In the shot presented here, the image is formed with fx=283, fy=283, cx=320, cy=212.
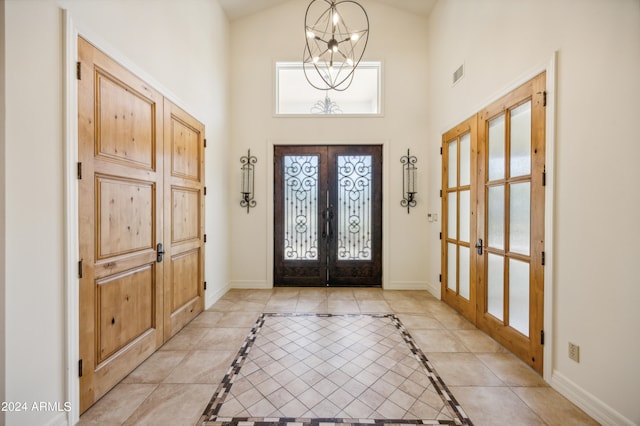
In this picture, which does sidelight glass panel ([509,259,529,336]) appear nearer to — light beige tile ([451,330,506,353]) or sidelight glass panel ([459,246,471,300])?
light beige tile ([451,330,506,353])

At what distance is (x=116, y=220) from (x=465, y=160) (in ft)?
11.8

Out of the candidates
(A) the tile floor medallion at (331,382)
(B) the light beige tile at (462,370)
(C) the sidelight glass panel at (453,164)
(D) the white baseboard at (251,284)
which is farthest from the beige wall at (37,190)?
(C) the sidelight glass panel at (453,164)

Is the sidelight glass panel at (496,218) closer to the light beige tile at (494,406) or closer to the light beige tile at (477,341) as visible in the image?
the light beige tile at (477,341)

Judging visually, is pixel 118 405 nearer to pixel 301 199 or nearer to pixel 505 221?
pixel 301 199

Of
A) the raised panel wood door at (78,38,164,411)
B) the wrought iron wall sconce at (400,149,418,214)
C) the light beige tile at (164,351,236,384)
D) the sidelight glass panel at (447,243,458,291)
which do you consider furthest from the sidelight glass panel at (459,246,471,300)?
the raised panel wood door at (78,38,164,411)

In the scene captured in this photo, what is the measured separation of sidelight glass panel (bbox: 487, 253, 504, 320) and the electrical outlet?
735 millimetres

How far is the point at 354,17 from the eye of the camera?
14.7ft

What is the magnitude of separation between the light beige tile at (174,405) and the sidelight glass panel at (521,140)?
9.92 ft

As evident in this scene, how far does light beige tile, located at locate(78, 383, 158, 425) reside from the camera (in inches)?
69.0

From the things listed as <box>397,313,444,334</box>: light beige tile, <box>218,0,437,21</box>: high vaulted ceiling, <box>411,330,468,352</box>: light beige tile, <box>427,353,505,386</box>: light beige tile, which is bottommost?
<box>427,353,505,386</box>: light beige tile

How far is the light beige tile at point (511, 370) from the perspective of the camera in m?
2.13

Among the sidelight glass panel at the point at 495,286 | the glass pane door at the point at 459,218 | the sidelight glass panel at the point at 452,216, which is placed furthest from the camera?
the sidelight glass panel at the point at 452,216

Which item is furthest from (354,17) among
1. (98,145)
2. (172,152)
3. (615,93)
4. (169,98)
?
(98,145)

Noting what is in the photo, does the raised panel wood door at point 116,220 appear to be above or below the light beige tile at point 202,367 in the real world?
above
